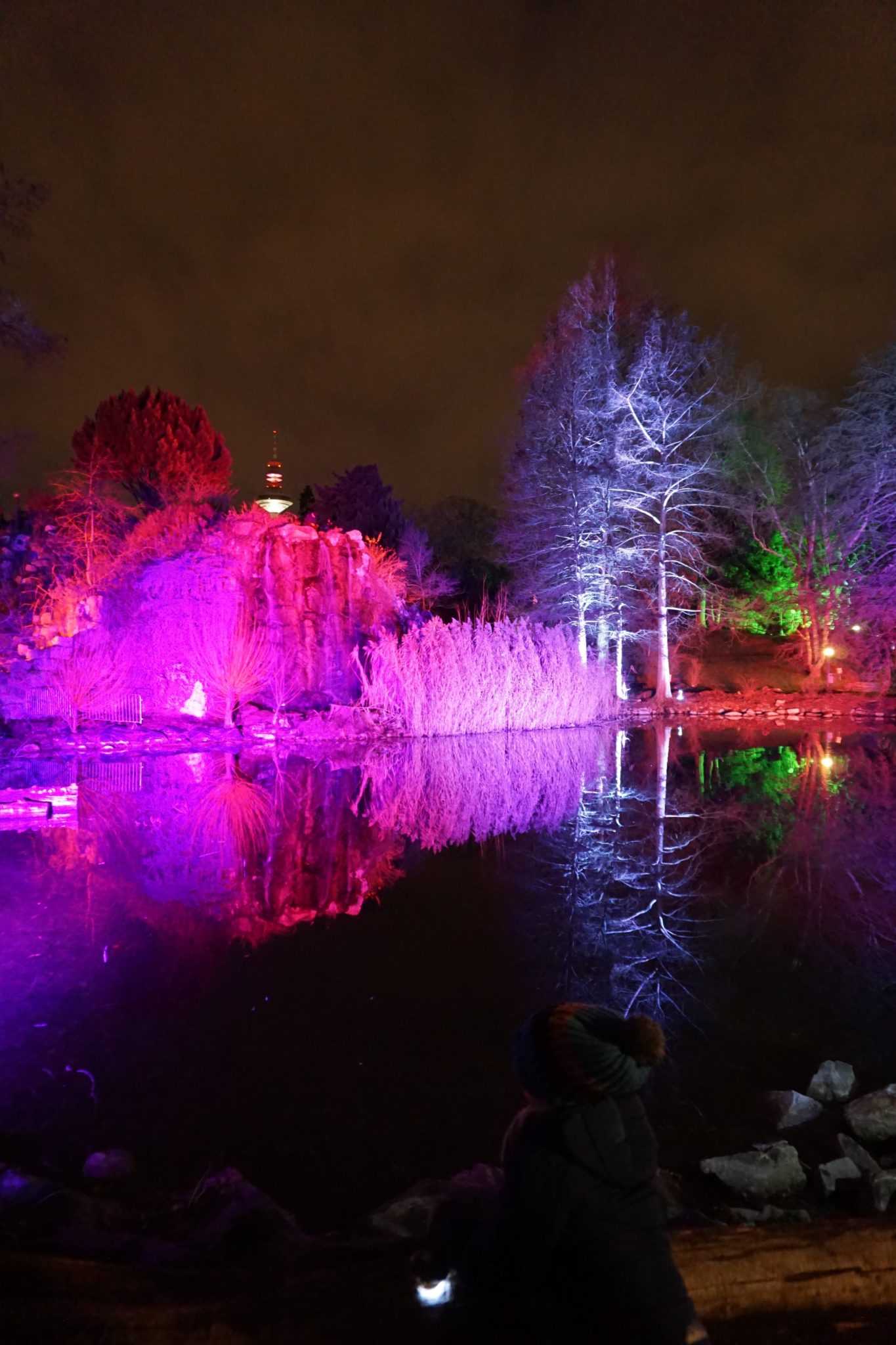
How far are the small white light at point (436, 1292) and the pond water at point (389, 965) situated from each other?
17.9 inches

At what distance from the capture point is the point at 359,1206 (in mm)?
2078

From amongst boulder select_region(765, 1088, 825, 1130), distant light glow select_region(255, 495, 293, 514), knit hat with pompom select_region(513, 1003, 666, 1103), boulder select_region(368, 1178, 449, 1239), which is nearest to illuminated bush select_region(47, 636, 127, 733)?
boulder select_region(368, 1178, 449, 1239)


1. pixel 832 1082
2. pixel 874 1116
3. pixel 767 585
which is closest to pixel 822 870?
pixel 832 1082

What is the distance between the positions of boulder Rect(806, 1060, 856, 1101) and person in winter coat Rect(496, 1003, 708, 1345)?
5.25 feet

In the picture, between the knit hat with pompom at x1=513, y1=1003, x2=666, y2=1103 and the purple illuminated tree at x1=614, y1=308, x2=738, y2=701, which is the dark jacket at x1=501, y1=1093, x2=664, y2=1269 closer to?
the knit hat with pompom at x1=513, y1=1003, x2=666, y2=1103

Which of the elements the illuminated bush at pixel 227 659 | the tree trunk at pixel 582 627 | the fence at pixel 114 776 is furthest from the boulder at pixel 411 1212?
the tree trunk at pixel 582 627

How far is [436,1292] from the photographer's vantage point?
5.42 ft

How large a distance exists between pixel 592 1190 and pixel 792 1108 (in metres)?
1.56

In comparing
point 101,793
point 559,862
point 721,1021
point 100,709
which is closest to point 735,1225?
point 721,1021

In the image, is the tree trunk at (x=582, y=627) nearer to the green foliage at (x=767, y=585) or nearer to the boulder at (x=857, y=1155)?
the green foliage at (x=767, y=585)

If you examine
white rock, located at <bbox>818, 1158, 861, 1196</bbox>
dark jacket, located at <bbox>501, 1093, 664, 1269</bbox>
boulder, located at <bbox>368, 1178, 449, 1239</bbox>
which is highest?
dark jacket, located at <bbox>501, 1093, 664, 1269</bbox>

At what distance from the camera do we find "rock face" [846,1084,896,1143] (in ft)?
8.02

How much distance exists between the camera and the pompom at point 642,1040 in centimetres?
139

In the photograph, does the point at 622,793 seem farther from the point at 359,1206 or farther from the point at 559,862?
the point at 359,1206
